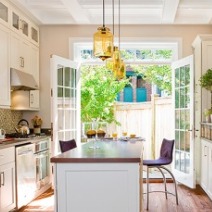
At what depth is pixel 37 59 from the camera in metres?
5.92

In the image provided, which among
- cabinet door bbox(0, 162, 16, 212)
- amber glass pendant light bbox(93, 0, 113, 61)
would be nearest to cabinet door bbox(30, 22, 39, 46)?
cabinet door bbox(0, 162, 16, 212)

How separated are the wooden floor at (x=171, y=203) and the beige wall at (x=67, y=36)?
68.3 inches

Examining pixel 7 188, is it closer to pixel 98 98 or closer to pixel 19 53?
pixel 19 53

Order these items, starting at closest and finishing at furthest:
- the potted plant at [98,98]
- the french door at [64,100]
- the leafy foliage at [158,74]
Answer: the french door at [64,100]
the potted plant at [98,98]
the leafy foliage at [158,74]

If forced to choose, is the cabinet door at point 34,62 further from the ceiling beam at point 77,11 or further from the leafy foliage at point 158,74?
the leafy foliage at point 158,74

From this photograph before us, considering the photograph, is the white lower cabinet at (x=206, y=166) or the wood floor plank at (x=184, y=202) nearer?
the wood floor plank at (x=184, y=202)

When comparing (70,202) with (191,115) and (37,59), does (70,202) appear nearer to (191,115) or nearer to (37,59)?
(191,115)

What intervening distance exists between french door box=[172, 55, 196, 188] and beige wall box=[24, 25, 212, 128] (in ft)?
1.80

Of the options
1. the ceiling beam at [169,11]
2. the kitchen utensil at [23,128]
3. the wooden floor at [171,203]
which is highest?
the ceiling beam at [169,11]

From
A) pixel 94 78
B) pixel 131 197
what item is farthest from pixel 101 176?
pixel 94 78

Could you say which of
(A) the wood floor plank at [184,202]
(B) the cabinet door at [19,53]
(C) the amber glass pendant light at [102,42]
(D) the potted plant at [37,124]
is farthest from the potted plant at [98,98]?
(C) the amber glass pendant light at [102,42]

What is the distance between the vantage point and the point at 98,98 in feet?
24.8

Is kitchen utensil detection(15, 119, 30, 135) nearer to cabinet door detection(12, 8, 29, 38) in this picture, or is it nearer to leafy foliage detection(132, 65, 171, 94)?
cabinet door detection(12, 8, 29, 38)

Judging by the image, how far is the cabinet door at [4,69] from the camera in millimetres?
4330
